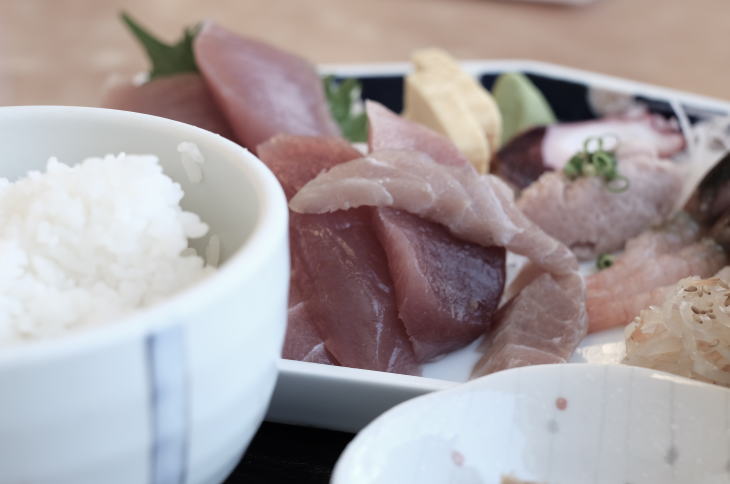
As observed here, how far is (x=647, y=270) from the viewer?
1680 millimetres

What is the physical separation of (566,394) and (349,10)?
414 centimetres

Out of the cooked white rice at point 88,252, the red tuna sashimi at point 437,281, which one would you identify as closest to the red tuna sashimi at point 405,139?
the red tuna sashimi at point 437,281

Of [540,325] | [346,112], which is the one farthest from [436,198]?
[346,112]

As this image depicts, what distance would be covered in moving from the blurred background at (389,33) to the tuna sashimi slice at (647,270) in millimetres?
2357

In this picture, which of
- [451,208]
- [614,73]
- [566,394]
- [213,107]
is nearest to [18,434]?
[566,394]

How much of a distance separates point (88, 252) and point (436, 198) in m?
0.67

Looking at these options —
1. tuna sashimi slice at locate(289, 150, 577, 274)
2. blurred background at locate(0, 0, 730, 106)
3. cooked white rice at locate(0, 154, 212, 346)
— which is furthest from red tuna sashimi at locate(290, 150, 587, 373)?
blurred background at locate(0, 0, 730, 106)

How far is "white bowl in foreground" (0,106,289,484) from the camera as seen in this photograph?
688 millimetres

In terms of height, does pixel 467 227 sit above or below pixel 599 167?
above

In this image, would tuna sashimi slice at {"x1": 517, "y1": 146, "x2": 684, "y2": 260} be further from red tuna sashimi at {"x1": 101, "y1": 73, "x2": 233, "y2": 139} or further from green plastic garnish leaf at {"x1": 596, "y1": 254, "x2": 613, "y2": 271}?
red tuna sashimi at {"x1": 101, "y1": 73, "x2": 233, "y2": 139}

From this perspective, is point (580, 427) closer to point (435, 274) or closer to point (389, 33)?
point (435, 274)

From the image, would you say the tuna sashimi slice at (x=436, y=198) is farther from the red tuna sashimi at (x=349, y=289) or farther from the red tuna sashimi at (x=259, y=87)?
the red tuna sashimi at (x=259, y=87)

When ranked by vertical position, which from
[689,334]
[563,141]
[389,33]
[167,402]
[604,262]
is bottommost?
[389,33]

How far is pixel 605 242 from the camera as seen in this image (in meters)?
1.87
